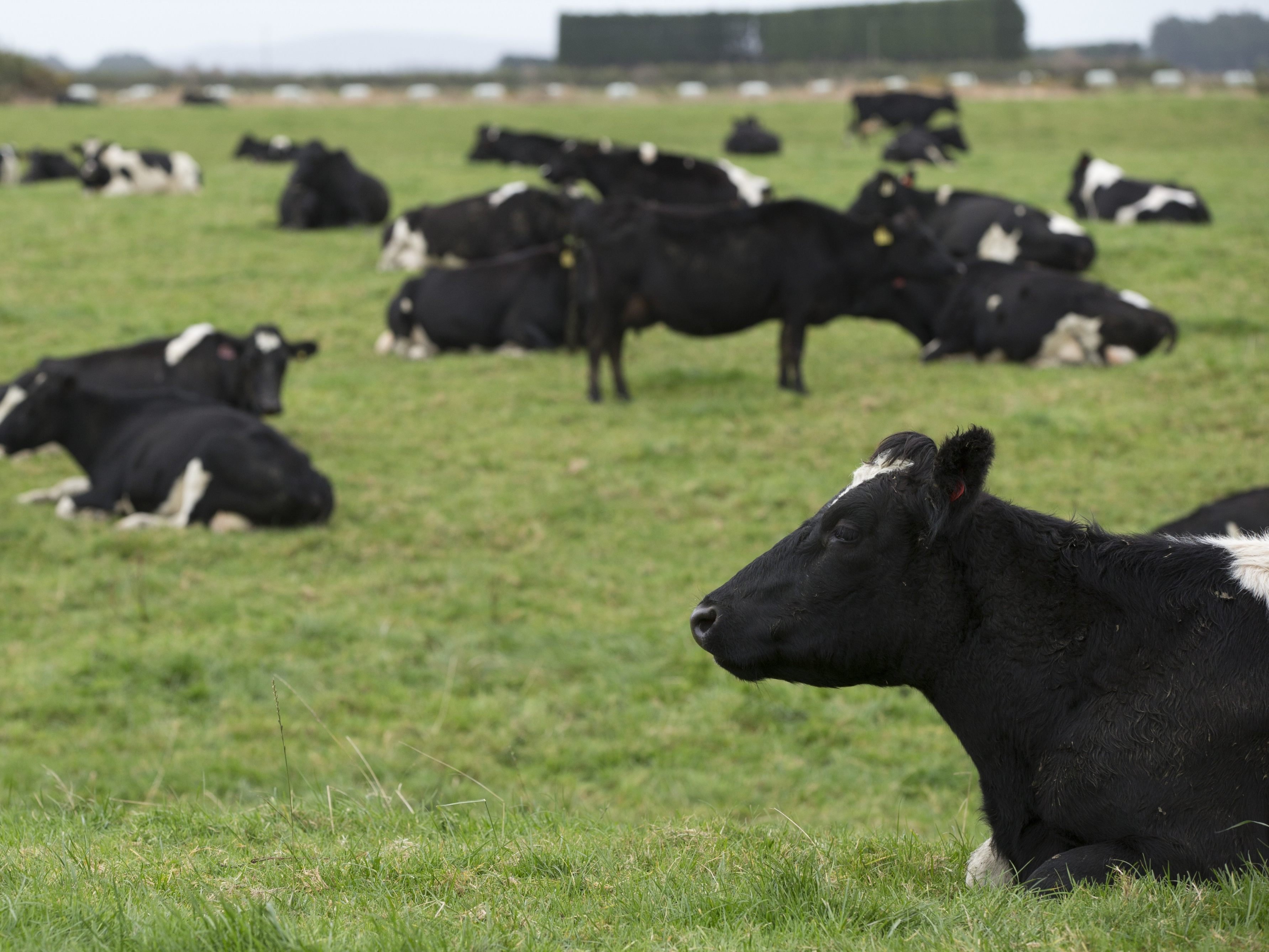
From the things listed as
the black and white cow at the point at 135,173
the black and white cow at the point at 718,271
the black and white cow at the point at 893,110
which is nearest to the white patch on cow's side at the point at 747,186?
the black and white cow at the point at 718,271

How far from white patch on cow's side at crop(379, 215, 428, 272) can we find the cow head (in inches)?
680

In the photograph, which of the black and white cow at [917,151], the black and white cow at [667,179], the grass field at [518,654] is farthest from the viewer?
the black and white cow at [917,151]

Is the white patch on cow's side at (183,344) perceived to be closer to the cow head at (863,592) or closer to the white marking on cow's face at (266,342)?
the white marking on cow's face at (266,342)

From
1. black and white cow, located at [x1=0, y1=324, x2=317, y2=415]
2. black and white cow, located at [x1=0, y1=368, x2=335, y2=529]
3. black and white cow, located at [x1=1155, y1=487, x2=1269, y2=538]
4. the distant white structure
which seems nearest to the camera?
black and white cow, located at [x1=1155, y1=487, x2=1269, y2=538]

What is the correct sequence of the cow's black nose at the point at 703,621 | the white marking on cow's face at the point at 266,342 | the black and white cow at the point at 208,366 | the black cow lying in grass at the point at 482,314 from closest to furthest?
the cow's black nose at the point at 703,621
the black and white cow at the point at 208,366
the white marking on cow's face at the point at 266,342
the black cow lying in grass at the point at 482,314

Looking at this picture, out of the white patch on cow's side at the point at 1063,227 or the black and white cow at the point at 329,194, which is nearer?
the white patch on cow's side at the point at 1063,227

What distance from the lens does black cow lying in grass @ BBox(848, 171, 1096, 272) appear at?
1888cm

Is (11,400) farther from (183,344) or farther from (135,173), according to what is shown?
(135,173)


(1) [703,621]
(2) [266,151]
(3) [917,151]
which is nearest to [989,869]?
(1) [703,621]

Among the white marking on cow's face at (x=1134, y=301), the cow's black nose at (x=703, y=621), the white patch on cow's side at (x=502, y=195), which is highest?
the white patch on cow's side at (x=502, y=195)

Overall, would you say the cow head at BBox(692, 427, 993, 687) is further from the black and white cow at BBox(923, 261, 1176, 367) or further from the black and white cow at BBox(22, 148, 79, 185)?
the black and white cow at BBox(22, 148, 79, 185)

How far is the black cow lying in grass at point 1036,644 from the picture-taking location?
4004 mm

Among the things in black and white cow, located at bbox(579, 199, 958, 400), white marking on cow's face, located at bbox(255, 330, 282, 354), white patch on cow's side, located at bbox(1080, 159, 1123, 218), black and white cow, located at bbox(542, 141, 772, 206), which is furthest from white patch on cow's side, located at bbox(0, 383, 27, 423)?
white patch on cow's side, located at bbox(1080, 159, 1123, 218)

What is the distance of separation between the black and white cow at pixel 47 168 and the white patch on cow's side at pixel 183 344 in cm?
2118
